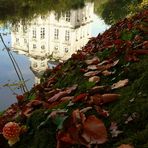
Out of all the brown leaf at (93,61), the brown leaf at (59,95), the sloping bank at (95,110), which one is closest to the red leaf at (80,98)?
the sloping bank at (95,110)

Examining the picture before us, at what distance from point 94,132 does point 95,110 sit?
0.41 metres

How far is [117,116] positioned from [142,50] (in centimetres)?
123

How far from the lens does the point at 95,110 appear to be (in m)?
2.94

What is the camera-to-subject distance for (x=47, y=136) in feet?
9.74

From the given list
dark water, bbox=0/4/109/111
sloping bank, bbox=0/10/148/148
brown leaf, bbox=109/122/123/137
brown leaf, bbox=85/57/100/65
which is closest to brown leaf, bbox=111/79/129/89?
sloping bank, bbox=0/10/148/148

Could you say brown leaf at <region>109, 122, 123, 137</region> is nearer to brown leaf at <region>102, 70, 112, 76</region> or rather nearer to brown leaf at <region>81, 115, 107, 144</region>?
brown leaf at <region>81, 115, 107, 144</region>

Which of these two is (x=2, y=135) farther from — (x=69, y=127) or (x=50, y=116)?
(x=69, y=127)

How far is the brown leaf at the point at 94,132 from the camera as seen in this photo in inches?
99.2

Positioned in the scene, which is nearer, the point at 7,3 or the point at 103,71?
the point at 103,71

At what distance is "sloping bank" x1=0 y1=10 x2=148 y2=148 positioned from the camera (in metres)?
2.57

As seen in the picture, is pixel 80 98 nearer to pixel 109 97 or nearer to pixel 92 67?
pixel 109 97

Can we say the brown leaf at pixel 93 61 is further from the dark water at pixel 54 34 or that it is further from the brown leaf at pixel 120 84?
the dark water at pixel 54 34

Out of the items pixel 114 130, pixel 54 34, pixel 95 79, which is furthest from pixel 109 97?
pixel 54 34

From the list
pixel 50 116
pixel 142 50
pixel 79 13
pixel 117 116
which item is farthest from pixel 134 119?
pixel 79 13
